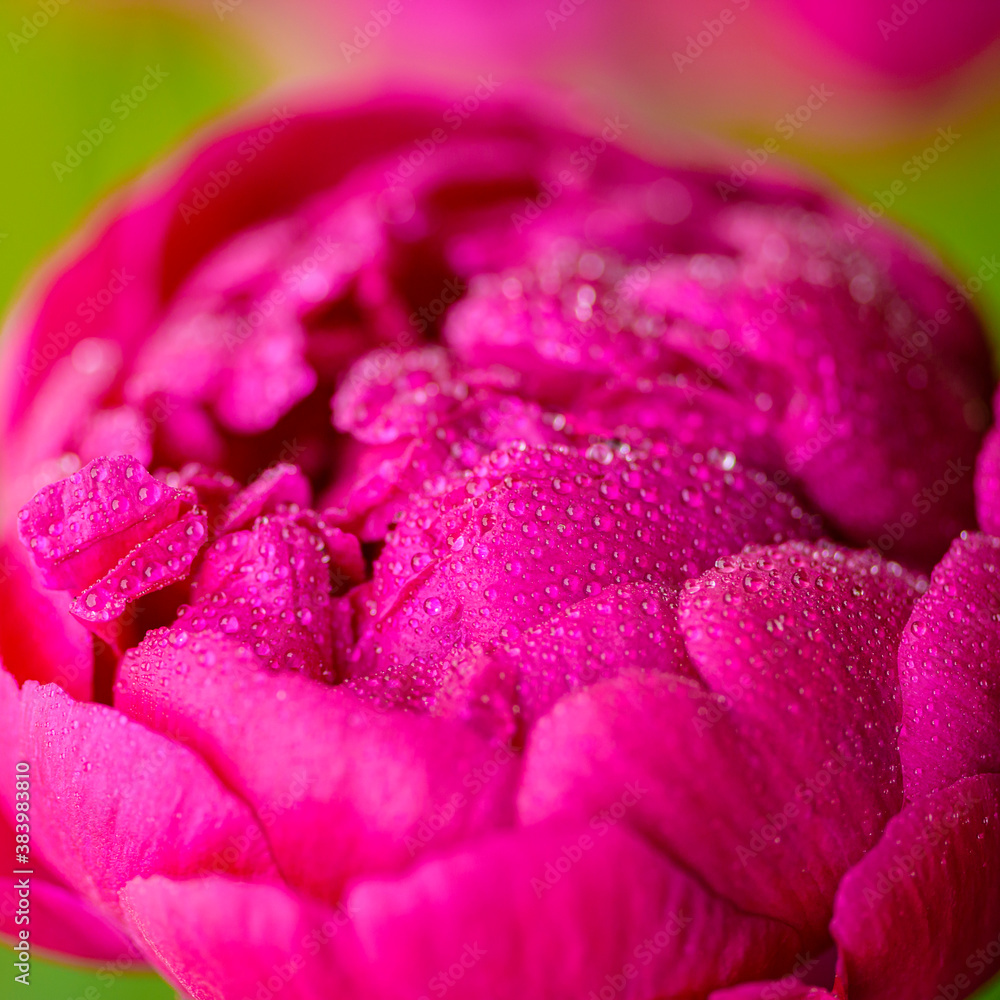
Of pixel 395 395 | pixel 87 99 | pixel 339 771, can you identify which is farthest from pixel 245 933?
pixel 87 99

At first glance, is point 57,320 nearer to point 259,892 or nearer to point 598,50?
point 259,892

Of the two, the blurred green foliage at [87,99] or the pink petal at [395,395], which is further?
the blurred green foliage at [87,99]

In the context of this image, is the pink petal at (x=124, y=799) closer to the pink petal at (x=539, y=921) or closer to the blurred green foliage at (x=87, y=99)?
the pink petal at (x=539, y=921)

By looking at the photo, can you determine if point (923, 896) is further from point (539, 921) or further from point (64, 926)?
point (64, 926)

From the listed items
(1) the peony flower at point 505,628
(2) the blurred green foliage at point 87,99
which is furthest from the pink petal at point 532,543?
(2) the blurred green foliage at point 87,99

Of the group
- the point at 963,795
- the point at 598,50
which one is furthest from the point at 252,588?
the point at 598,50

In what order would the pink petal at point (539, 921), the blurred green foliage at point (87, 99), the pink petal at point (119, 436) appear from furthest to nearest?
the blurred green foliage at point (87, 99), the pink petal at point (119, 436), the pink petal at point (539, 921)
